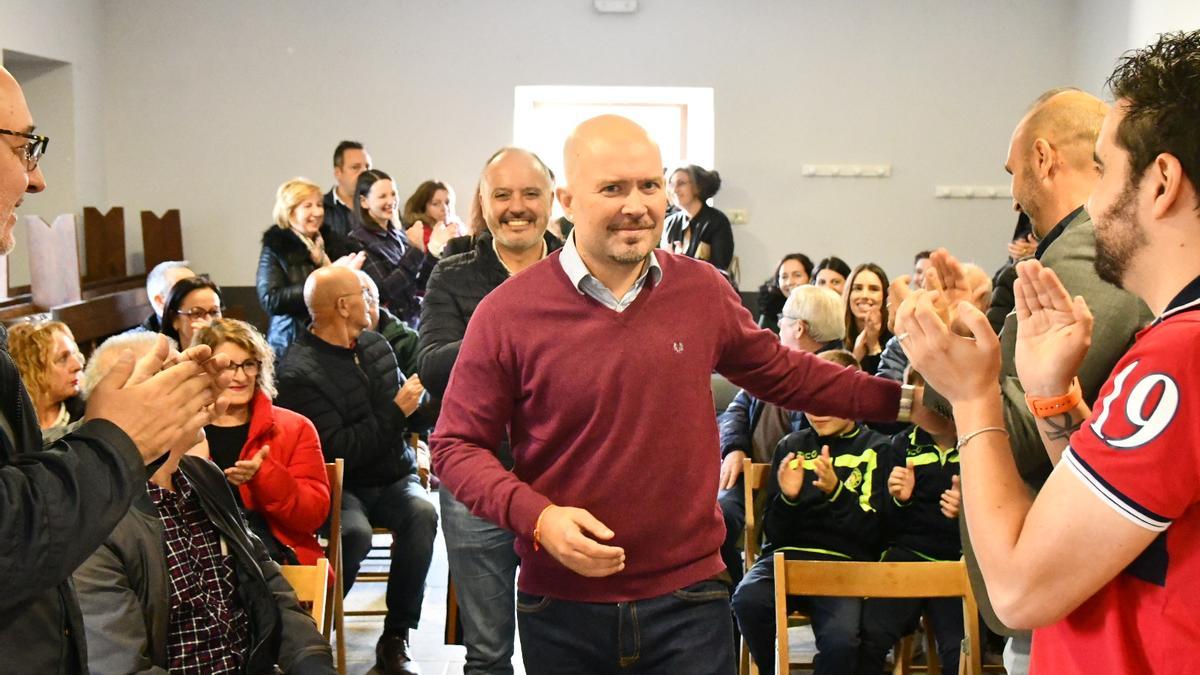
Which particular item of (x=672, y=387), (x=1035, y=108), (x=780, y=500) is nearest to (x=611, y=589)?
(x=672, y=387)

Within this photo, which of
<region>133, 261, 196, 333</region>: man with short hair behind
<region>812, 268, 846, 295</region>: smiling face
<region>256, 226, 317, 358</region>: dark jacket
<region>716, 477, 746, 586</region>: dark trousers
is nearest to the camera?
<region>716, 477, 746, 586</region>: dark trousers

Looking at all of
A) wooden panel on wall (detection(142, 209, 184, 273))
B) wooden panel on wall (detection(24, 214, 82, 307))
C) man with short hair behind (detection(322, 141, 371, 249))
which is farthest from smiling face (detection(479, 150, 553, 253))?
wooden panel on wall (detection(142, 209, 184, 273))

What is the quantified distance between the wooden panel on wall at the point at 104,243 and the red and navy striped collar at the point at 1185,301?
27.5 feet

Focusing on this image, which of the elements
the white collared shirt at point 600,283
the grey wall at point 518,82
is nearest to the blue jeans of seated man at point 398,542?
the white collared shirt at point 600,283

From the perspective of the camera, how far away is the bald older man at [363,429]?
4094 millimetres

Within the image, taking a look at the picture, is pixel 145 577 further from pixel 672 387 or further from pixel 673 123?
pixel 673 123

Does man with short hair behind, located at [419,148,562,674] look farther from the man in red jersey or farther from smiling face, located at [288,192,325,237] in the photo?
smiling face, located at [288,192,325,237]

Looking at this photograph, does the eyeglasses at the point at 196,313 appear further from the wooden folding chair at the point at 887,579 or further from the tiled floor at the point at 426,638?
the wooden folding chair at the point at 887,579

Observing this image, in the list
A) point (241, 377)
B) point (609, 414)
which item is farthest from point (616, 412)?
point (241, 377)

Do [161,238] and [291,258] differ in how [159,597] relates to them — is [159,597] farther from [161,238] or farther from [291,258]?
[161,238]

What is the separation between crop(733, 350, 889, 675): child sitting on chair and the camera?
11.2 ft

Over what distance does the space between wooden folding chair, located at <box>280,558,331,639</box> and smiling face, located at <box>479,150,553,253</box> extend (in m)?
0.90

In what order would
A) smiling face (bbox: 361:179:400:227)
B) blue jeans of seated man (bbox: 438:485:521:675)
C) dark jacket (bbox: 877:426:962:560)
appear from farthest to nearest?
smiling face (bbox: 361:179:400:227), dark jacket (bbox: 877:426:962:560), blue jeans of seated man (bbox: 438:485:521:675)

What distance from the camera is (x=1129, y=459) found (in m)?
1.16
